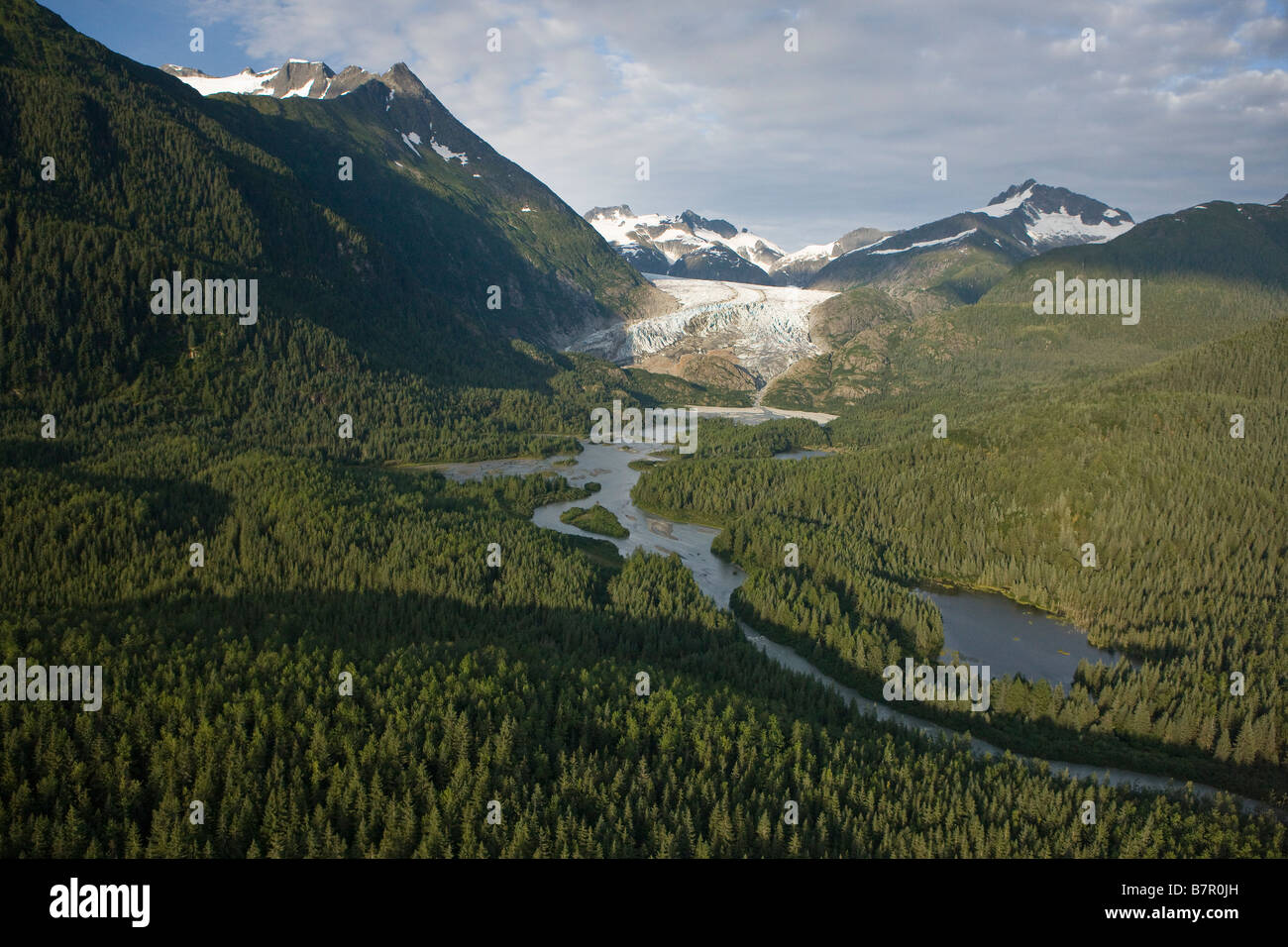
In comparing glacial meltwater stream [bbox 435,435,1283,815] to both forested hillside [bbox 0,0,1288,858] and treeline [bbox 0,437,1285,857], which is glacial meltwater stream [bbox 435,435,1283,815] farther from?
treeline [bbox 0,437,1285,857]

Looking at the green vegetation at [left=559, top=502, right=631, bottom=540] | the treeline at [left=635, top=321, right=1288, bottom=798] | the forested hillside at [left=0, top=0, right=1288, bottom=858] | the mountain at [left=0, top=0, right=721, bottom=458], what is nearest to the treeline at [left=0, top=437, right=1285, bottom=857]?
the forested hillside at [left=0, top=0, right=1288, bottom=858]

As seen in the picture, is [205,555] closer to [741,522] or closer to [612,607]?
[612,607]

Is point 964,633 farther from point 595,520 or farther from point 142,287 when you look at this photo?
point 142,287

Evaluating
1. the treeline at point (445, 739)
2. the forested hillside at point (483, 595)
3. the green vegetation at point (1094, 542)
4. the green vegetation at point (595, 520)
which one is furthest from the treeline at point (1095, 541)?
the green vegetation at point (595, 520)

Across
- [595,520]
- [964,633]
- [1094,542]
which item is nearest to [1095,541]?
[1094,542]
